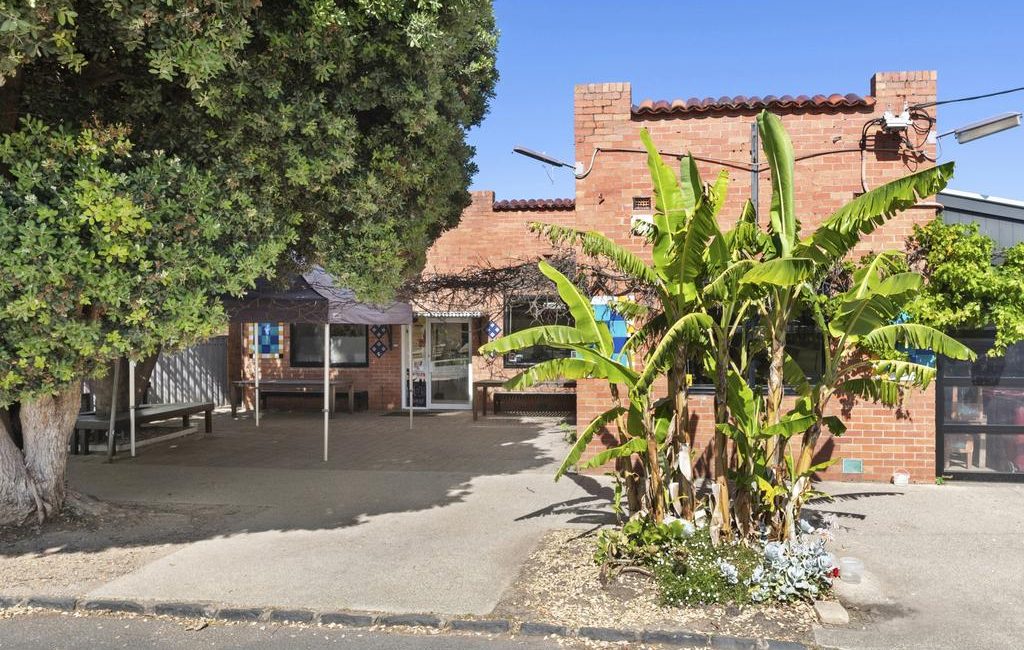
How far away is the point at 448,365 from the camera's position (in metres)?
17.3

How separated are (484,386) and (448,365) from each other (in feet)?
6.60

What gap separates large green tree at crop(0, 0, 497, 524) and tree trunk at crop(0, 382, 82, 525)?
0.02 meters

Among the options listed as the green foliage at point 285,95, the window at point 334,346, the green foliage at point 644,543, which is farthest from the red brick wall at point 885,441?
the window at point 334,346

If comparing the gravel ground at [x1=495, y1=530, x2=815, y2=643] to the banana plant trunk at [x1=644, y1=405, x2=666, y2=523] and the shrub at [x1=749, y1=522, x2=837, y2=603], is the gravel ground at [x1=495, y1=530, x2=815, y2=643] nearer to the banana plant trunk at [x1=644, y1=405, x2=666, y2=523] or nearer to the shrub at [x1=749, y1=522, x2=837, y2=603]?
the shrub at [x1=749, y1=522, x2=837, y2=603]

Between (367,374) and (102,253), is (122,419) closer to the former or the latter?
(367,374)

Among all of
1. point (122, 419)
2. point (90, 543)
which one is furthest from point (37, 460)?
point (122, 419)

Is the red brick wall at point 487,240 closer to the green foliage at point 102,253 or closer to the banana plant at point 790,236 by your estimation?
Answer: the green foliage at point 102,253

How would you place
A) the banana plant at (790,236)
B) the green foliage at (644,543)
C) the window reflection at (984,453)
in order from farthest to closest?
the window reflection at (984,453) → the green foliage at (644,543) → the banana plant at (790,236)

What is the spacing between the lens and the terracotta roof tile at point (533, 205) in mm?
15320

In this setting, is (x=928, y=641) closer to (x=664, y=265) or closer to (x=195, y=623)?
(x=664, y=265)

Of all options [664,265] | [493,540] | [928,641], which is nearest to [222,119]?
[664,265]

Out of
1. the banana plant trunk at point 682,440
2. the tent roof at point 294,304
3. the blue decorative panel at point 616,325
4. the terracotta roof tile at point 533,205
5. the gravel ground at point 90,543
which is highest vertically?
the terracotta roof tile at point 533,205

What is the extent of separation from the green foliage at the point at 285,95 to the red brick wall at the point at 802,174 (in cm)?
260

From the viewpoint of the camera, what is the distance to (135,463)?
36.2 ft
